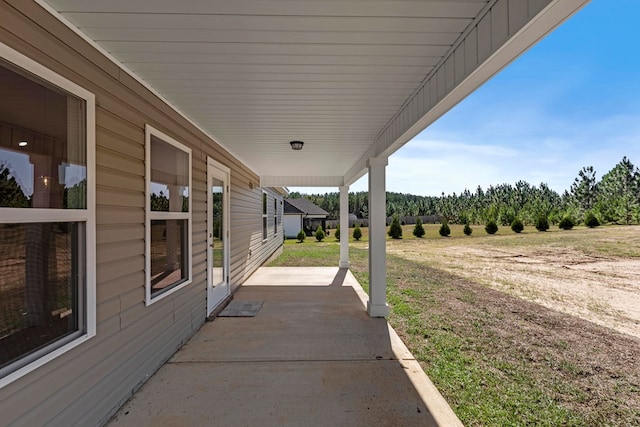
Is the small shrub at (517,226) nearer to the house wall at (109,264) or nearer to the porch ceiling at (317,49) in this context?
the porch ceiling at (317,49)

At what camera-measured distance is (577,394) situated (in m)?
2.87

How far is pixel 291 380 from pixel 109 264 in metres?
1.81

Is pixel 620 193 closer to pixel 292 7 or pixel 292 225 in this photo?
pixel 292 225

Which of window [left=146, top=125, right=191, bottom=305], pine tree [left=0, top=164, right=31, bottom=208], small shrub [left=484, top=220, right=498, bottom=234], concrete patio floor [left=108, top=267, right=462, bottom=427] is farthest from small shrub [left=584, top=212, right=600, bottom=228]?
pine tree [left=0, top=164, right=31, bottom=208]

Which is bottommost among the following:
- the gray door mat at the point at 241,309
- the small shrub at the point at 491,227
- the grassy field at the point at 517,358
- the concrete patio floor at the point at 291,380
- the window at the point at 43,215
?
the grassy field at the point at 517,358

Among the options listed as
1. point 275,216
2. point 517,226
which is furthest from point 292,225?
point 517,226

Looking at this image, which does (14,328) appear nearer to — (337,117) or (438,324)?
(337,117)

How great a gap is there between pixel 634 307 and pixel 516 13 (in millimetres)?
7195

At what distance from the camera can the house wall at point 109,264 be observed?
5.76 feet

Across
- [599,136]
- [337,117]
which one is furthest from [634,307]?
[599,136]

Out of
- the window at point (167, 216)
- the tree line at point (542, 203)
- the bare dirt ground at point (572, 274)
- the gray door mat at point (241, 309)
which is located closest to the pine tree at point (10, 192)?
the window at point (167, 216)

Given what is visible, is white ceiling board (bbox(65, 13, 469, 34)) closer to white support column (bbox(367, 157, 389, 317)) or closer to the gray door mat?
white support column (bbox(367, 157, 389, 317))

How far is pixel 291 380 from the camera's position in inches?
118

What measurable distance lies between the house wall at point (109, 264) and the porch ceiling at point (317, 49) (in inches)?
7.1
